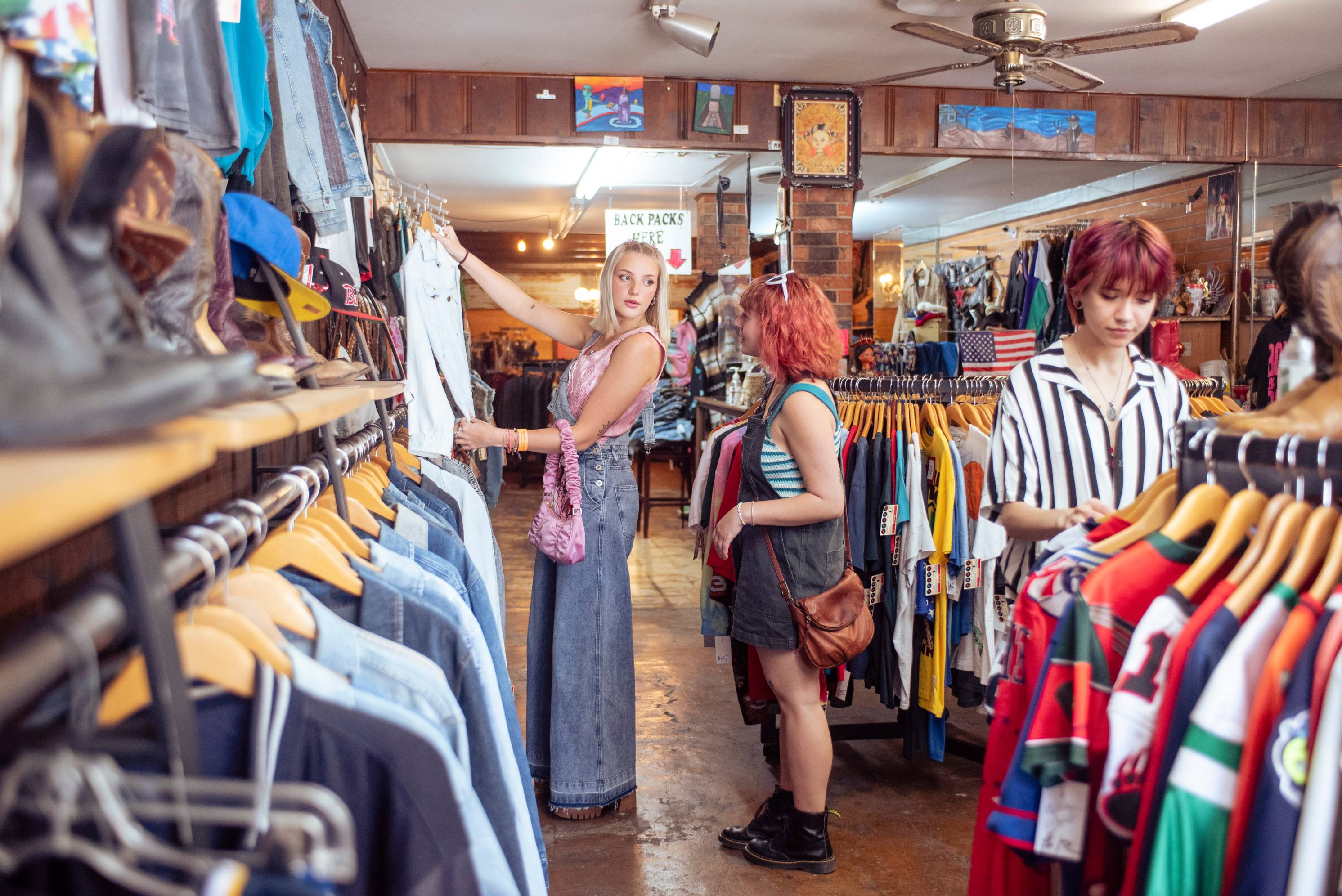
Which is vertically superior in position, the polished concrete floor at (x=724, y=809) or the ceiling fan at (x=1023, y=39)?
the ceiling fan at (x=1023, y=39)

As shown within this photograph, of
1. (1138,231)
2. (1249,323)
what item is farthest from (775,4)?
(1249,323)

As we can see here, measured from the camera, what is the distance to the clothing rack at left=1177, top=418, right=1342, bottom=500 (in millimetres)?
1016

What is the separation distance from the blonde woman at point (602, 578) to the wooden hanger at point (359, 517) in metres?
1.25

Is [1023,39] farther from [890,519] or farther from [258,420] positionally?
[258,420]

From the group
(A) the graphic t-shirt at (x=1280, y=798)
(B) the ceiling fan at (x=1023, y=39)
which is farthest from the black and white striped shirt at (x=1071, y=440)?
(B) the ceiling fan at (x=1023, y=39)

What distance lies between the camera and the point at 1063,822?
1.02 metres

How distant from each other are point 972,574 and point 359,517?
2028 mm

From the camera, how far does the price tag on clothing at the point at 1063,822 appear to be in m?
1.01

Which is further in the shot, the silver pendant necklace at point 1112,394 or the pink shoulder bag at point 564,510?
the pink shoulder bag at point 564,510

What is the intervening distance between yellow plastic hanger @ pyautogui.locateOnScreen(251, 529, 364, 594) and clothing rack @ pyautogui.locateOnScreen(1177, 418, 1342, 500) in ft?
3.36

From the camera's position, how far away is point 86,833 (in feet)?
2.28

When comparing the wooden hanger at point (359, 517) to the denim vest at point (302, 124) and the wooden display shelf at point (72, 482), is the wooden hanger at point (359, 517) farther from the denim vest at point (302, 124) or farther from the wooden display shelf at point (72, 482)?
the wooden display shelf at point (72, 482)

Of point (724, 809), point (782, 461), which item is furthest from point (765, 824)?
point (782, 461)

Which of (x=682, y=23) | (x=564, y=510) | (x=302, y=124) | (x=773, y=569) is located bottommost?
(x=773, y=569)
